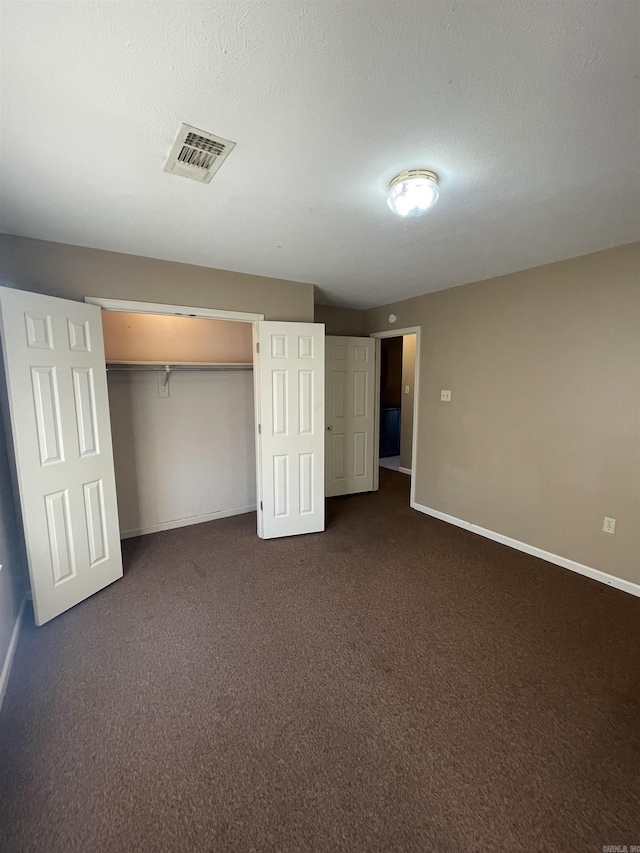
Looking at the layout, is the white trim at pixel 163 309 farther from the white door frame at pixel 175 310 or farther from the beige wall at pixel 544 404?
the beige wall at pixel 544 404

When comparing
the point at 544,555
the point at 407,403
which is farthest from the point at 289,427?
the point at 407,403

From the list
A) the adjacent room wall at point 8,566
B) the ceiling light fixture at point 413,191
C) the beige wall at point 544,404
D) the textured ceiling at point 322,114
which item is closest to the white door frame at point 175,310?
the textured ceiling at point 322,114

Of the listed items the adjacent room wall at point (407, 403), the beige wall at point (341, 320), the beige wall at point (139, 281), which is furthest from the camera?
the adjacent room wall at point (407, 403)

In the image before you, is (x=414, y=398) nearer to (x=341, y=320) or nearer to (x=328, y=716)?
(x=341, y=320)

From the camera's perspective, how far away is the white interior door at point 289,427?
10.4ft

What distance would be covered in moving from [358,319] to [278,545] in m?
3.10

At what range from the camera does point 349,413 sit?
178 inches

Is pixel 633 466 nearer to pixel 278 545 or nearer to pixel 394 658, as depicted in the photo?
pixel 394 658

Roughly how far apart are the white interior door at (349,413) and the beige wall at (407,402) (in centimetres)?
120

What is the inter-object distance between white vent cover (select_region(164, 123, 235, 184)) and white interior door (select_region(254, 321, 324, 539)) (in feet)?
5.03

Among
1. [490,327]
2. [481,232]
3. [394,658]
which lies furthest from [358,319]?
[394,658]

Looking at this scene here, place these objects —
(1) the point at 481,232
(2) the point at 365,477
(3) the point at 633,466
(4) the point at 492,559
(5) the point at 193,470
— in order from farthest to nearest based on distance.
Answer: (2) the point at 365,477 → (5) the point at 193,470 → (4) the point at 492,559 → (3) the point at 633,466 → (1) the point at 481,232

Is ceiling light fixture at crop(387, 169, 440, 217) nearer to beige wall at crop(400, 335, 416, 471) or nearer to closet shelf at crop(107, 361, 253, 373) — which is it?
closet shelf at crop(107, 361, 253, 373)

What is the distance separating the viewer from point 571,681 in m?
1.82
